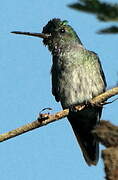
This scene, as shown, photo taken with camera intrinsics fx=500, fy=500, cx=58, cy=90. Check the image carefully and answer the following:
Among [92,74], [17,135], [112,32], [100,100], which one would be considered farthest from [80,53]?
[112,32]

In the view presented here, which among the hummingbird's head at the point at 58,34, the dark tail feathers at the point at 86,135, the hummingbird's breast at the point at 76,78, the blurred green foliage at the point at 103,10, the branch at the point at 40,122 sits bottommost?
the dark tail feathers at the point at 86,135

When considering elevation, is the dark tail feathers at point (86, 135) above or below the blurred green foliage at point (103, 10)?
below

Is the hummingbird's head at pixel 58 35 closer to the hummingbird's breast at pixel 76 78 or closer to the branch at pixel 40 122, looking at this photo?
the hummingbird's breast at pixel 76 78

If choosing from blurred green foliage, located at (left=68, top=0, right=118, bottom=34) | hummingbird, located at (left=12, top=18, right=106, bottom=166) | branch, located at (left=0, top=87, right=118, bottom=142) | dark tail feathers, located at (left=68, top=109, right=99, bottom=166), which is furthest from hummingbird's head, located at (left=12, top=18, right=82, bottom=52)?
blurred green foliage, located at (left=68, top=0, right=118, bottom=34)

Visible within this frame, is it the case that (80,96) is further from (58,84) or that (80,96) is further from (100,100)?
(100,100)

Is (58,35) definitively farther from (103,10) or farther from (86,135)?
(103,10)

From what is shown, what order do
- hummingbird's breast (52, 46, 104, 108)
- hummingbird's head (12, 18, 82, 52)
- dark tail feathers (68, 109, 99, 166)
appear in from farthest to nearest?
hummingbird's head (12, 18, 82, 52) < hummingbird's breast (52, 46, 104, 108) < dark tail feathers (68, 109, 99, 166)

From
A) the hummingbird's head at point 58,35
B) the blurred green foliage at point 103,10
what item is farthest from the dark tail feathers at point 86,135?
the blurred green foliage at point 103,10

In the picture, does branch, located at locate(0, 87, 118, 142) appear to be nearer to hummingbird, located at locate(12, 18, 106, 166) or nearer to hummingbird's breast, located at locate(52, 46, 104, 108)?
hummingbird, located at locate(12, 18, 106, 166)
